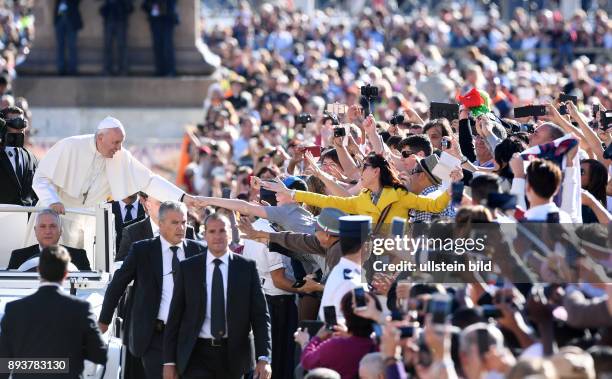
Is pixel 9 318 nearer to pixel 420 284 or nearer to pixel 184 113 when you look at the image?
pixel 420 284

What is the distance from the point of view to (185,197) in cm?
1316

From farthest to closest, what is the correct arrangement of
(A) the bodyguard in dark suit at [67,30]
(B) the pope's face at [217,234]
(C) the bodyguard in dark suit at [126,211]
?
(A) the bodyguard in dark suit at [67,30] < (C) the bodyguard in dark suit at [126,211] < (B) the pope's face at [217,234]

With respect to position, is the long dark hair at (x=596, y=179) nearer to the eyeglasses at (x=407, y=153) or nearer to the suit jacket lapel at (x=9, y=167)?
the eyeglasses at (x=407, y=153)

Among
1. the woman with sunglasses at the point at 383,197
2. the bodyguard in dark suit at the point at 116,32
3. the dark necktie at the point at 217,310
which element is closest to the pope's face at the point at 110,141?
the woman with sunglasses at the point at 383,197

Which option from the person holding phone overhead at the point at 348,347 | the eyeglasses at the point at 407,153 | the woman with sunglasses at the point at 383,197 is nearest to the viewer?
the person holding phone overhead at the point at 348,347

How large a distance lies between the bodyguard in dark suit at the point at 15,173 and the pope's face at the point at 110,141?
1.56m

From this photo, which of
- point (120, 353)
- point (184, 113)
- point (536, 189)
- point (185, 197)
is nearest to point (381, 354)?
point (536, 189)

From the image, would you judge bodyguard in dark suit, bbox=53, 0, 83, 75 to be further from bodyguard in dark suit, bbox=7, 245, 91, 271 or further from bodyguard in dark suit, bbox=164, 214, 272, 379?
bodyguard in dark suit, bbox=164, 214, 272, 379

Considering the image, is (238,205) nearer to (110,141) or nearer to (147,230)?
(147,230)

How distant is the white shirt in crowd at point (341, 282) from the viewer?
1022cm

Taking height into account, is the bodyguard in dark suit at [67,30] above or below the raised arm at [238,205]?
above

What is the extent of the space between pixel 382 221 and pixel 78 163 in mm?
3620

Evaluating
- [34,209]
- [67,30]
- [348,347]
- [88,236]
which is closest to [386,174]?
[348,347]

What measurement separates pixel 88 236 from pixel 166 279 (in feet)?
5.41
